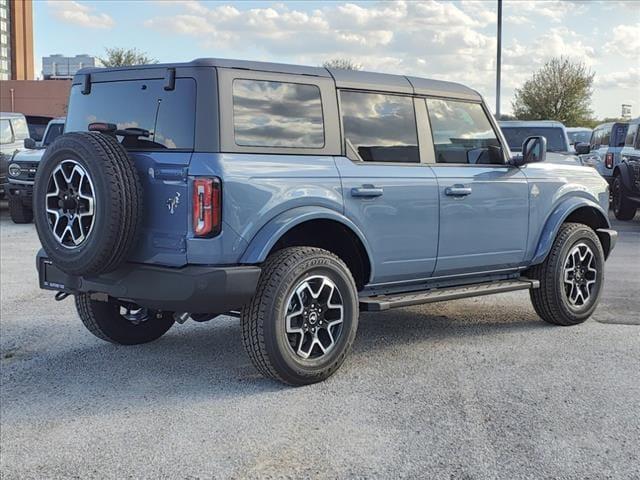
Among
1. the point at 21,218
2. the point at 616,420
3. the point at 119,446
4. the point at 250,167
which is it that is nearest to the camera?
the point at 119,446

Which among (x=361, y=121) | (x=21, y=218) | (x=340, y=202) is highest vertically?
(x=361, y=121)

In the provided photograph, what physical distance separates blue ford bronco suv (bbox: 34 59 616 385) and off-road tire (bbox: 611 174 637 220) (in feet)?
32.5

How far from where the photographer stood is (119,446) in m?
4.00

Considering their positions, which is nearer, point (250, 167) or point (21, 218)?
point (250, 167)

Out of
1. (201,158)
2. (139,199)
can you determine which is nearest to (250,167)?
(201,158)

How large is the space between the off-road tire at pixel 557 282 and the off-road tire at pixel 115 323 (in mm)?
2915

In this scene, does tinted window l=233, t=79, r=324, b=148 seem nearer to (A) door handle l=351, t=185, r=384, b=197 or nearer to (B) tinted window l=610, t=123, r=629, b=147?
(A) door handle l=351, t=185, r=384, b=197

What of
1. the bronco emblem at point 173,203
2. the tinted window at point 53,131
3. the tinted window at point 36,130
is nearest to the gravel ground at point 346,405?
the bronco emblem at point 173,203

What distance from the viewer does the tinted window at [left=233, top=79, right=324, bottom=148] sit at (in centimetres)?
472

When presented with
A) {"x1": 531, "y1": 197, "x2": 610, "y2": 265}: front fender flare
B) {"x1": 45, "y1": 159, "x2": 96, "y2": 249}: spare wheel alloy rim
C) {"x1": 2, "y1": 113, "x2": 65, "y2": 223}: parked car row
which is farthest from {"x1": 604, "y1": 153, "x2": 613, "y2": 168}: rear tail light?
{"x1": 45, "y1": 159, "x2": 96, "y2": 249}: spare wheel alloy rim

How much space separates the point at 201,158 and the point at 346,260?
1.40 metres

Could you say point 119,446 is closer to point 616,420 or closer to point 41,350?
point 41,350

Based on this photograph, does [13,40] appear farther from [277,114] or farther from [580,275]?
[277,114]

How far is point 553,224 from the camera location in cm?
639
